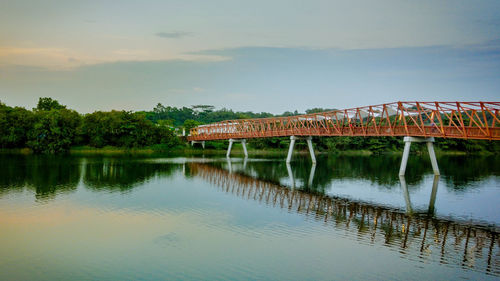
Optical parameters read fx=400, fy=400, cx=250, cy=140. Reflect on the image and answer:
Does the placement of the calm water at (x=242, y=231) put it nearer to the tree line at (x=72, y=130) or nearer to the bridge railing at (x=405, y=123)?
the bridge railing at (x=405, y=123)

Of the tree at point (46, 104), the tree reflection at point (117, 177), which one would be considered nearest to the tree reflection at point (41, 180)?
the tree reflection at point (117, 177)

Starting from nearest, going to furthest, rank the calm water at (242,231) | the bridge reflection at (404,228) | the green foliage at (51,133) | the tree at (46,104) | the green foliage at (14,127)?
the calm water at (242,231) < the bridge reflection at (404,228) < the green foliage at (14,127) < the green foliage at (51,133) < the tree at (46,104)

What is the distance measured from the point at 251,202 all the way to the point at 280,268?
13.6m

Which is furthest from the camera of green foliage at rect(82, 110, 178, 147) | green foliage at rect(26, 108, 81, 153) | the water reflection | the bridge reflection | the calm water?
green foliage at rect(82, 110, 178, 147)

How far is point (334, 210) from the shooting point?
85.9 feet

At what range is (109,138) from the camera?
9288 centimetres

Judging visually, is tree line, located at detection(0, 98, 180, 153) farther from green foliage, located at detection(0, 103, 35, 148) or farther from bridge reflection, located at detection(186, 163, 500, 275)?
bridge reflection, located at detection(186, 163, 500, 275)

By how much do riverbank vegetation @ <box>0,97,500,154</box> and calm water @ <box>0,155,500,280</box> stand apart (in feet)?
156

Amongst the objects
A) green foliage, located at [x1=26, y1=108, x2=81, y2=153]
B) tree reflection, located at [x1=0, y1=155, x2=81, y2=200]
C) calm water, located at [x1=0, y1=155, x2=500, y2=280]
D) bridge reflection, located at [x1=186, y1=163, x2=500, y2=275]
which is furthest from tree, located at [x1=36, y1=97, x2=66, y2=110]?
bridge reflection, located at [x1=186, y1=163, x2=500, y2=275]

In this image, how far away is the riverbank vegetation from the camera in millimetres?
80188

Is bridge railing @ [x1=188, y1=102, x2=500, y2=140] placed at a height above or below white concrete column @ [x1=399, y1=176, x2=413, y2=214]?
above

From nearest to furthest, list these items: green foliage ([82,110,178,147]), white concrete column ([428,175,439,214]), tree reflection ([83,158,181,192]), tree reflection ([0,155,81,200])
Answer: white concrete column ([428,175,439,214]), tree reflection ([0,155,81,200]), tree reflection ([83,158,181,192]), green foliage ([82,110,178,147])

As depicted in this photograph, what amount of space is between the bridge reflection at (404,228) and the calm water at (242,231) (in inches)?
2.7

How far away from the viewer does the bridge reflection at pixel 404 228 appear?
17188mm
